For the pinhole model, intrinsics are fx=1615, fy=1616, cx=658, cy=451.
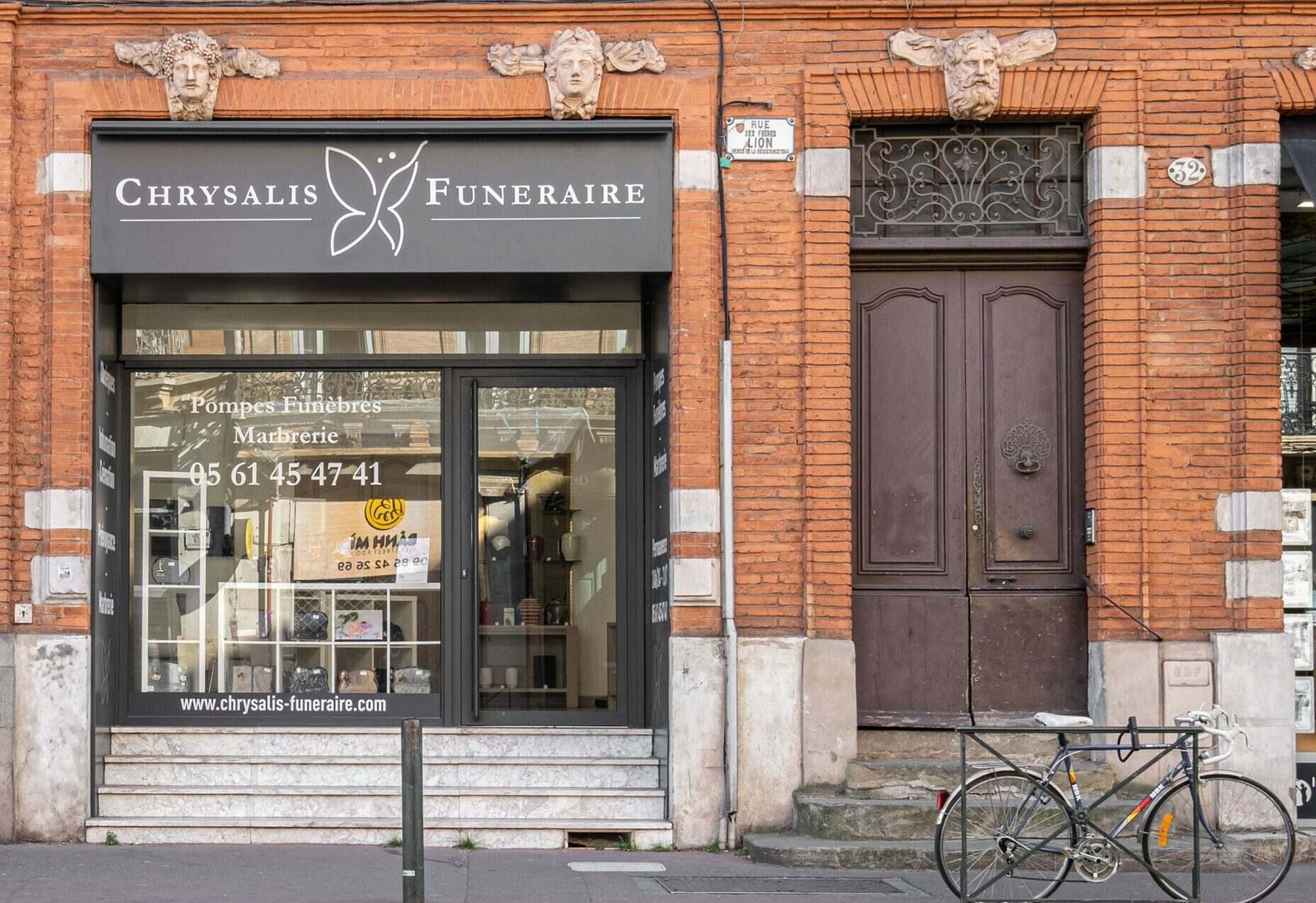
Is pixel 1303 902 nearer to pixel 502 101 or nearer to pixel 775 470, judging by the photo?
pixel 775 470

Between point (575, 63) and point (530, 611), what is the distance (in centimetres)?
385

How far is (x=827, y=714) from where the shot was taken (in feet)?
33.8

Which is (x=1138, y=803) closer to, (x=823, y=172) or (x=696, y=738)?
(x=696, y=738)

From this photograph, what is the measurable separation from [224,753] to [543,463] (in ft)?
9.74

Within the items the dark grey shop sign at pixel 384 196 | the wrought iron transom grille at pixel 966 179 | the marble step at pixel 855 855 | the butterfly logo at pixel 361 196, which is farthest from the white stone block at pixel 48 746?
the wrought iron transom grille at pixel 966 179

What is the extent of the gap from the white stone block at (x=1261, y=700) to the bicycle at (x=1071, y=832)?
155 centimetres

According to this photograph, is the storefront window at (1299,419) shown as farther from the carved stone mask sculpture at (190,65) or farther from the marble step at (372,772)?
the carved stone mask sculpture at (190,65)

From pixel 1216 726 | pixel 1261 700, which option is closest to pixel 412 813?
pixel 1216 726

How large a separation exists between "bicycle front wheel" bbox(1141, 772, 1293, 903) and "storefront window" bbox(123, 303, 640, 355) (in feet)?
16.1

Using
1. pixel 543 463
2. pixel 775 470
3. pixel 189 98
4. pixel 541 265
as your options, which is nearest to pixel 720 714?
pixel 775 470

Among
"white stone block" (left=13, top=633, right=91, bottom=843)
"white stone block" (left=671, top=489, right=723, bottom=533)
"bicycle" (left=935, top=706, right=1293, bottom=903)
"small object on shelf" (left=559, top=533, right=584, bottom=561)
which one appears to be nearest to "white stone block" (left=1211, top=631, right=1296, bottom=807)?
"bicycle" (left=935, top=706, right=1293, bottom=903)

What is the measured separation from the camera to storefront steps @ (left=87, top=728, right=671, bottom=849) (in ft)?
33.7

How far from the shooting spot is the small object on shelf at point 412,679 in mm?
11391

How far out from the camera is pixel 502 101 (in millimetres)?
10562
